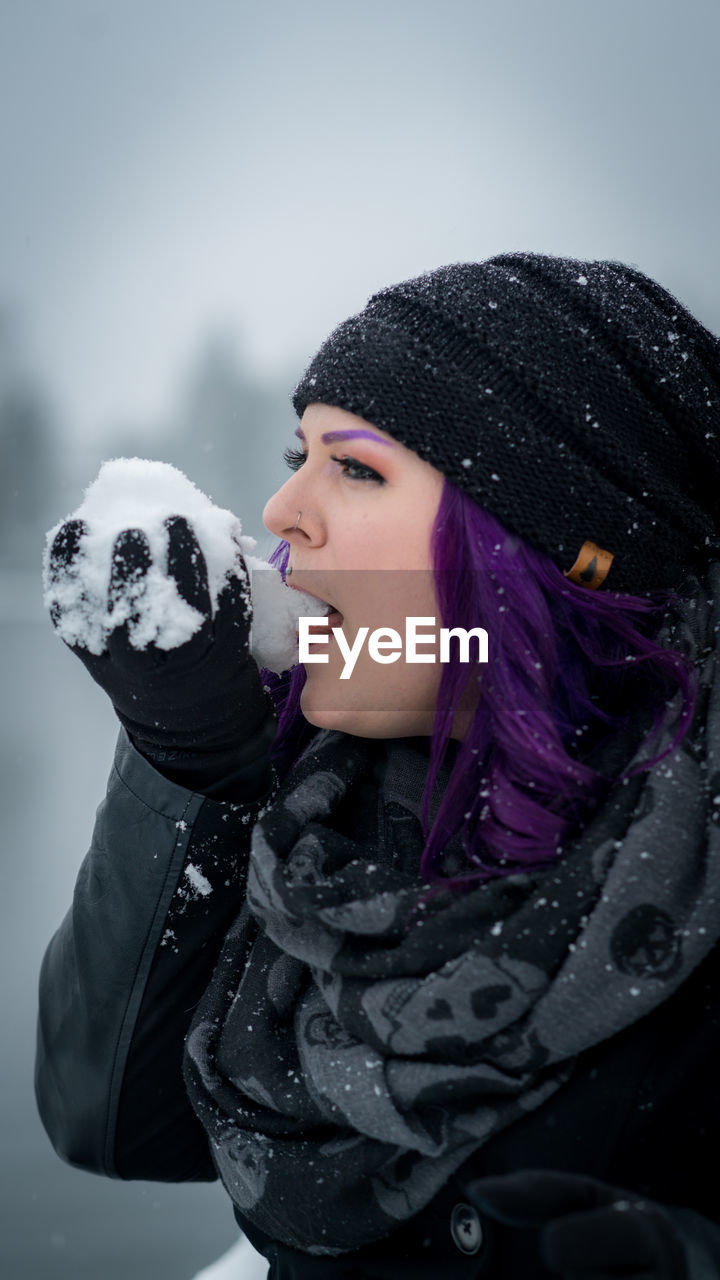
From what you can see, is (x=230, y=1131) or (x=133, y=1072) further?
(x=133, y=1072)

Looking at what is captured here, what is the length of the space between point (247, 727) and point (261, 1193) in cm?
42

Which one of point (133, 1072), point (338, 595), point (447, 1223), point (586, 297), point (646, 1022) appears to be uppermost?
point (586, 297)

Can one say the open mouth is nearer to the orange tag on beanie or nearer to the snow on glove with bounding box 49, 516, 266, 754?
the snow on glove with bounding box 49, 516, 266, 754

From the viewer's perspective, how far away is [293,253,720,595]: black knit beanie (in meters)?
0.79

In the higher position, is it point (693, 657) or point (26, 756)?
point (693, 657)

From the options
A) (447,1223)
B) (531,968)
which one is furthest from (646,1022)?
(447,1223)

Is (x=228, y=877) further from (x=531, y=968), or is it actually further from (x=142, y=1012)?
(x=531, y=968)

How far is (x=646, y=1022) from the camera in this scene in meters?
0.67

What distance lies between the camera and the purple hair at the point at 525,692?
0.75 metres

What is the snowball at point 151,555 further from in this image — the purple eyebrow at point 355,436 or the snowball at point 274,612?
the purple eyebrow at point 355,436

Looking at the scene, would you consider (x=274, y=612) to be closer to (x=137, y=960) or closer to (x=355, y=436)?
(x=355, y=436)

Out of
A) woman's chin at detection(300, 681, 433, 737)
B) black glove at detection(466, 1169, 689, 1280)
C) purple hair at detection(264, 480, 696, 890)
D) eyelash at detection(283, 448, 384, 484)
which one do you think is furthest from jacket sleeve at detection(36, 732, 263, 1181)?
black glove at detection(466, 1169, 689, 1280)

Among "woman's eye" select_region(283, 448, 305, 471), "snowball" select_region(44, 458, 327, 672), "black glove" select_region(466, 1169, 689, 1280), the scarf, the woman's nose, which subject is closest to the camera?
"black glove" select_region(466, 1169, 689, 1280)

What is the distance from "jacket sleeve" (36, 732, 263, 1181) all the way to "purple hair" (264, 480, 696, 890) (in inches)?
9.2
